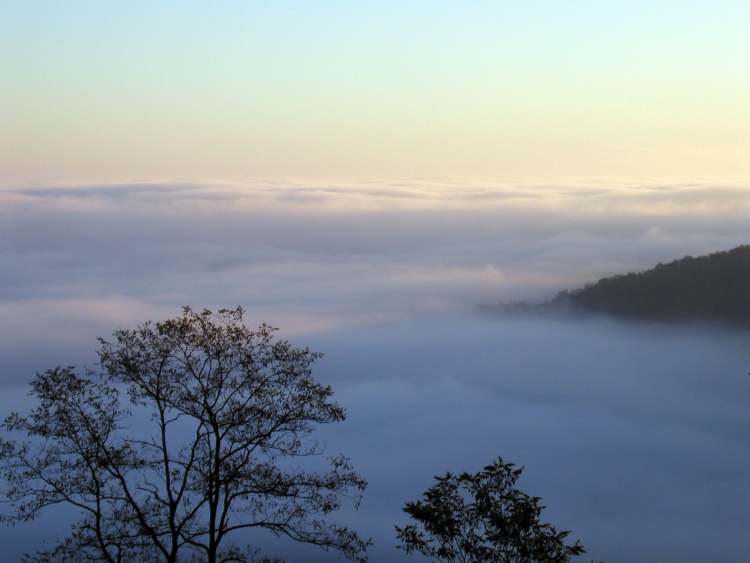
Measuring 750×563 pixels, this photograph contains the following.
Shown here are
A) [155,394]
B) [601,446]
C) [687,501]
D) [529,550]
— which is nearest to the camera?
[529,550]

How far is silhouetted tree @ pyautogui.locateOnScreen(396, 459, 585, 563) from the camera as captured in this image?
19.4 m

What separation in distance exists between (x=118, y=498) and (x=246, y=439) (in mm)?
2759

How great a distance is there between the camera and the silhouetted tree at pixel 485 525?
19375 millimetres

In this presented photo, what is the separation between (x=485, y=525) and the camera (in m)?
20.1

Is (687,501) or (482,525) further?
(687,501)

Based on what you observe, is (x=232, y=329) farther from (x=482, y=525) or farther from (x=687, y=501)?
(x=687, y=501)

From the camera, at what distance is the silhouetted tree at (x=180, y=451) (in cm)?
2011

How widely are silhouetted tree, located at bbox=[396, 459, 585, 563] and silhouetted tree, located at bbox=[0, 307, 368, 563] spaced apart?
4.90 feet

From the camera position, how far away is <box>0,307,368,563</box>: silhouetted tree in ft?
66.0

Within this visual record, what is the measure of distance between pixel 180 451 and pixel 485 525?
6.55 meters

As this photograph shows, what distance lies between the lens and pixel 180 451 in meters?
21.6

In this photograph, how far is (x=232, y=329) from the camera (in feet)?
69.8

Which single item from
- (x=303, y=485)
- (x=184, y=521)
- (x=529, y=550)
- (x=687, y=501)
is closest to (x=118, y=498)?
(x=184, y=521)

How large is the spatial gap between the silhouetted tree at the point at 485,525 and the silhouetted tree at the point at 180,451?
149cm
